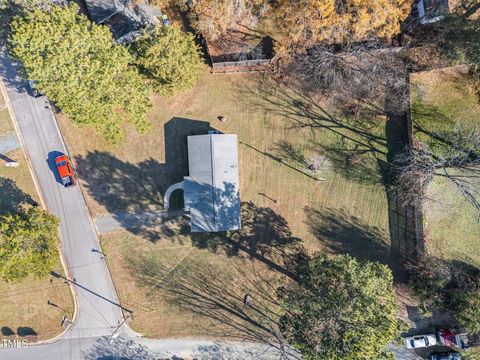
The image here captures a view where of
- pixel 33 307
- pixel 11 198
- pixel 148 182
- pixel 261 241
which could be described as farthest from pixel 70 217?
pixel 261 241

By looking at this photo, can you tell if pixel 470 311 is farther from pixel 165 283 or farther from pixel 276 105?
pixel 165 283

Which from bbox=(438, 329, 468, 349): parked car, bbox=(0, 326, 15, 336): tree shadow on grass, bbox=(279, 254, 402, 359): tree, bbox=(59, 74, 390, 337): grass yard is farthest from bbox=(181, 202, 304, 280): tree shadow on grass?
bbox=(0, 326, 15, 336): tree shadow on grass

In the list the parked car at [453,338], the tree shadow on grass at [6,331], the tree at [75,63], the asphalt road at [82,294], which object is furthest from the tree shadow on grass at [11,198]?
the parked car at [453,338]

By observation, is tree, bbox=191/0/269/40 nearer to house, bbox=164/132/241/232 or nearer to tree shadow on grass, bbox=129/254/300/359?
house, bbox=164/132/241/232

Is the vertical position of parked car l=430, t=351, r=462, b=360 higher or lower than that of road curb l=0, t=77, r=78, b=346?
lower

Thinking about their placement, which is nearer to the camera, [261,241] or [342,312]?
[342,312]

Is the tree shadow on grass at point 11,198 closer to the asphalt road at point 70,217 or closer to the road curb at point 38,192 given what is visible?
the road curb at point 38,192

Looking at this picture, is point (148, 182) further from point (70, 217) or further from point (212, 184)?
point (70, 217)
